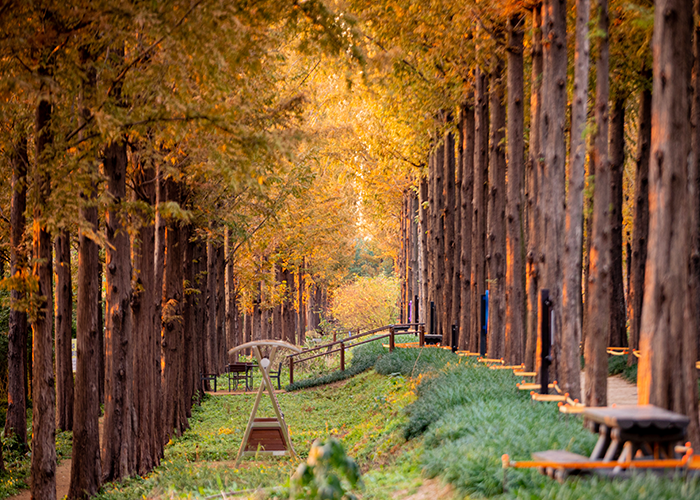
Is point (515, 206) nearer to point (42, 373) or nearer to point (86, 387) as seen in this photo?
point (86, 387)

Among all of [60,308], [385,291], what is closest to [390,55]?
[60,308]

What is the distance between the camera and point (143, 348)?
1209 cm

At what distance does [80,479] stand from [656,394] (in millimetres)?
8214

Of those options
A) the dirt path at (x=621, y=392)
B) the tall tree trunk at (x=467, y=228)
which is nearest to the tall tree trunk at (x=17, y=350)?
the tall tree trunk at (x=467, y=228)

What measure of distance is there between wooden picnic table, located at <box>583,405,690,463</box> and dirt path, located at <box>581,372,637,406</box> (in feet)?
17.4

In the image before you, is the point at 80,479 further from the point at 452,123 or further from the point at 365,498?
the point at 452,123

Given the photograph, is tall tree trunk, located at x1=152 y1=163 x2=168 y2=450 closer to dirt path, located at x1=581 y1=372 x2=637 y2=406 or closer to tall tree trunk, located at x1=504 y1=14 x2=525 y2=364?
tall tree trunk, located at x1=504 y1=14 x2=525 y2=364

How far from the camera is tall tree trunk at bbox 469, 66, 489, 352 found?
53.3ft

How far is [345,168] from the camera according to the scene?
33.7 m

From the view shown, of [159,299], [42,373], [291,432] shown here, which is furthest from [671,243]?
[291,432]

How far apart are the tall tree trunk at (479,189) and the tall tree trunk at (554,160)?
5.54m

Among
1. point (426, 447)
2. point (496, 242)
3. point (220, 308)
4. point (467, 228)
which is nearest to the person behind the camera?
point (426, 447)

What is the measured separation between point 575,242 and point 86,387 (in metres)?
7.63

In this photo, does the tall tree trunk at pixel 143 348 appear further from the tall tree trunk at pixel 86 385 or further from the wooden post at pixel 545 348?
the wooden post at pixel 545 348
